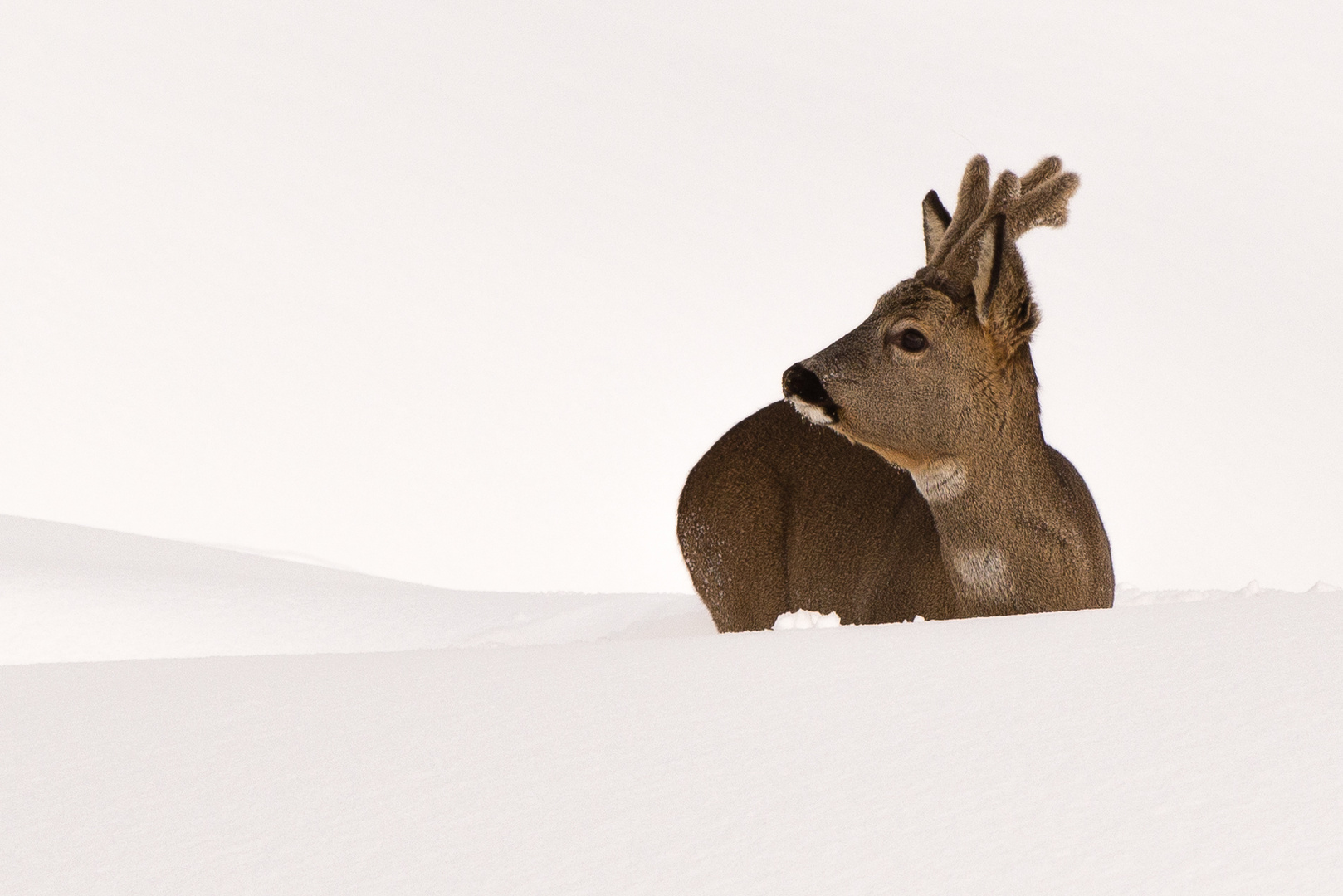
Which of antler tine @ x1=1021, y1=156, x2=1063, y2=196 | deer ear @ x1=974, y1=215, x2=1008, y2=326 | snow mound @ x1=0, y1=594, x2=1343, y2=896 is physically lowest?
snow mound @ x1=0, y1=594, x2=1343, y2=896

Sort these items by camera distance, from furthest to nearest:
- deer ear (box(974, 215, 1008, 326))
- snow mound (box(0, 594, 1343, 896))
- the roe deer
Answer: the roe deer, deer ear (box(974, 215, 1008, 326)), snow mound (box(0, 594, 1343, 896))

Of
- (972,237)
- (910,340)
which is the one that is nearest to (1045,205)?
(972,237)

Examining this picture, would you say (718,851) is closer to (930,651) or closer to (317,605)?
(930,651)

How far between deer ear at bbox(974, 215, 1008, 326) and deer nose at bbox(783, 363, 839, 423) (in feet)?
1.72

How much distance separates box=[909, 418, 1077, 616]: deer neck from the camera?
4469mm

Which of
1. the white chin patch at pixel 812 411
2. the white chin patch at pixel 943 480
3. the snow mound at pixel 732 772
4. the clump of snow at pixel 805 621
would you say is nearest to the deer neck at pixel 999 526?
the white chin patch at pixel 943 480

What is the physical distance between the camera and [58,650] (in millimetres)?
5922

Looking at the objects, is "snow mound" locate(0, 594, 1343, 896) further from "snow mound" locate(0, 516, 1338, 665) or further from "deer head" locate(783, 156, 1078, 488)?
"snow mound" locate(0, 516, 1338, 665)

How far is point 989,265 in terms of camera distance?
14.1 feet

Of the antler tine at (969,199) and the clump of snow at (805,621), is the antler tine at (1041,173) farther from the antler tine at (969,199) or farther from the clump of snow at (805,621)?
the clump of snow at (805,621)

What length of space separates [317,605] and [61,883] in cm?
507

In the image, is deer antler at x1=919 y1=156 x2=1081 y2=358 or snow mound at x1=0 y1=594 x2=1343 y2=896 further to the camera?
deer antler at x1=919 y1=156 x2=1081 y2=358

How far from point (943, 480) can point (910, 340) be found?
0.45 metres

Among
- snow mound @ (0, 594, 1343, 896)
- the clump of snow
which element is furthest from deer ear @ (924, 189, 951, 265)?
snow mound @ (0, 594, 1343, 896)
